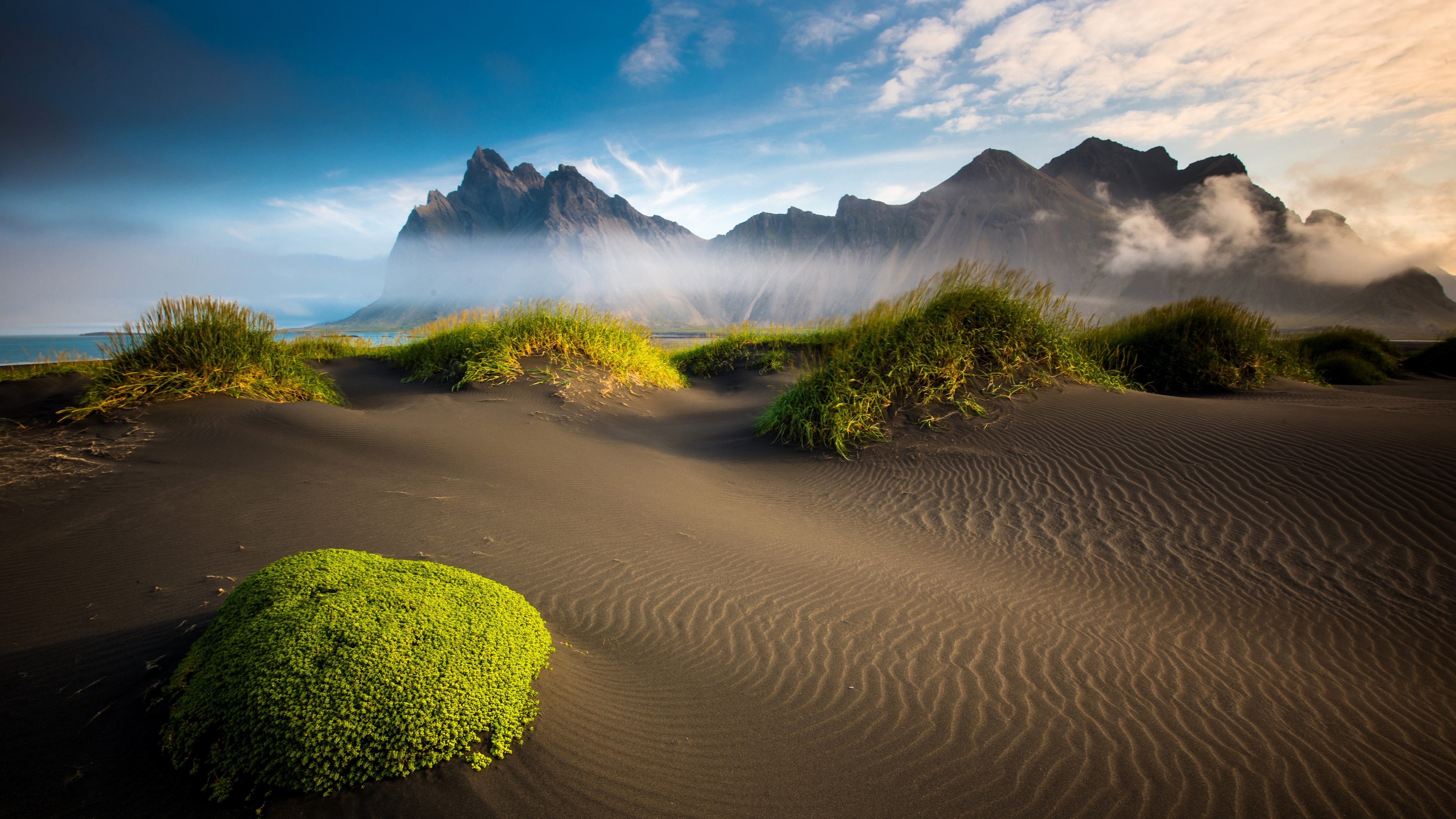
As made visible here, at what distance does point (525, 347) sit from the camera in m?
9.85

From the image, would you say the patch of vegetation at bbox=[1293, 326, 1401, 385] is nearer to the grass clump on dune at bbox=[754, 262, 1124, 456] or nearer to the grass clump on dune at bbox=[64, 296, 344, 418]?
the grass clump on dune at bbox=[754, 262, 1124, 456]

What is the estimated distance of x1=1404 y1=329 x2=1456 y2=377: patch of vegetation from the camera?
49.7 feet

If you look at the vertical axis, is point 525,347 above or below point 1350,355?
above

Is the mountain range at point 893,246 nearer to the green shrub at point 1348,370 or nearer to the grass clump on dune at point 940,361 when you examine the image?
the green shrub at point 1348,370

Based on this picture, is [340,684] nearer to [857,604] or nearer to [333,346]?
[857,604]

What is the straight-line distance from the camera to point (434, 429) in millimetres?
6773

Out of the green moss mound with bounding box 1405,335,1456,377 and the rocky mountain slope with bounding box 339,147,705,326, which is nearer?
the green moss mound with bounding box 1405,335,1456,377

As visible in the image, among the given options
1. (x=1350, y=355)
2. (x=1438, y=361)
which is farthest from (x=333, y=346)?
(x=1438, y=361)

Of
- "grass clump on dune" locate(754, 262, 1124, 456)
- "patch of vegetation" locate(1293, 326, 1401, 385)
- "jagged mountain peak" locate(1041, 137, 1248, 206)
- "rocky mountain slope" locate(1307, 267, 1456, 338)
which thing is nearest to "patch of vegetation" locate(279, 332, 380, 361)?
"grass clump on dune" locate(754, 262, 1124, 456)

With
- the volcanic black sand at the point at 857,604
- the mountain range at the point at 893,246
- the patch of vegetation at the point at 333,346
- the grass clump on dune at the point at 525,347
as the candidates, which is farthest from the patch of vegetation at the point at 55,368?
the mountain range at the point at 893,246

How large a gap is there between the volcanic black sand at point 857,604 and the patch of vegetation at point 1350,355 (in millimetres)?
10965

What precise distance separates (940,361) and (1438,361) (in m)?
19.5

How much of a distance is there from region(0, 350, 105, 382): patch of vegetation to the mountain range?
275 ft

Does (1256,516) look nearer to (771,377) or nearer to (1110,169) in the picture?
(771,377)
